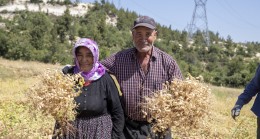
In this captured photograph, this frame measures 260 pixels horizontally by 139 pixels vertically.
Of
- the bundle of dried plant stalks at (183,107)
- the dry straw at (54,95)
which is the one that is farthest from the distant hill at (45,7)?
the bundle of dried plant stalks at (183,107)

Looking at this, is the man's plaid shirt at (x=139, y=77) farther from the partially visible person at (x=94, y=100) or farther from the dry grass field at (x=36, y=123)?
the dry grass field at (x=36, y=123)

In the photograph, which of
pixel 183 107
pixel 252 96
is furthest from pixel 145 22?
pixel 252 96

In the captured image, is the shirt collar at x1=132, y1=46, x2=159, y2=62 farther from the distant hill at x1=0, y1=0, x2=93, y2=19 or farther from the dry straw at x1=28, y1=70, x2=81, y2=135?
the distant hill at x1=0, y1=0, x2=93, y2=19

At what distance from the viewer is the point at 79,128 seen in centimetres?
271

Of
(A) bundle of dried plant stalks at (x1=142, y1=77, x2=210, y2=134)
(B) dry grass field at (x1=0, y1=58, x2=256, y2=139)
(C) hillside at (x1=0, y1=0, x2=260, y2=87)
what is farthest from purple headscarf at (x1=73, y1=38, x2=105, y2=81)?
(C) hillside at (x1=0, y1=0, x2=260, y2=87)

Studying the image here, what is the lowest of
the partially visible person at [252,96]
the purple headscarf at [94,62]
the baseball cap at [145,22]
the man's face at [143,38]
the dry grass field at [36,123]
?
→ the dry grass field at [36,123]

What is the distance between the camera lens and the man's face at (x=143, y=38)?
107 inches

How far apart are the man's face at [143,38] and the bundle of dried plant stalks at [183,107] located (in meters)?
0.55

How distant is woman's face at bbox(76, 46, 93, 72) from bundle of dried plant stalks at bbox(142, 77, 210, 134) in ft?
1.95

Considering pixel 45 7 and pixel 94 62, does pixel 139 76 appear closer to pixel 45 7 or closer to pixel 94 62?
pixel 94 62

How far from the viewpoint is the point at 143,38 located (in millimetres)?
2729

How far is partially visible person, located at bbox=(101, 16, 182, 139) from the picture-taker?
113 inches

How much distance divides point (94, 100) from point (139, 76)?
0.43 m

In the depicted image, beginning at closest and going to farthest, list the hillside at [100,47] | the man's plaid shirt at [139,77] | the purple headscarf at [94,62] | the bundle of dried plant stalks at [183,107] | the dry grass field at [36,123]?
the bundle of dried plant stalks at [183,107]
the dry grass field at [36,123]
the purple headscarf at [94,62]
the man's plaid shirt at [139,77]
the hillside at [100,47]
